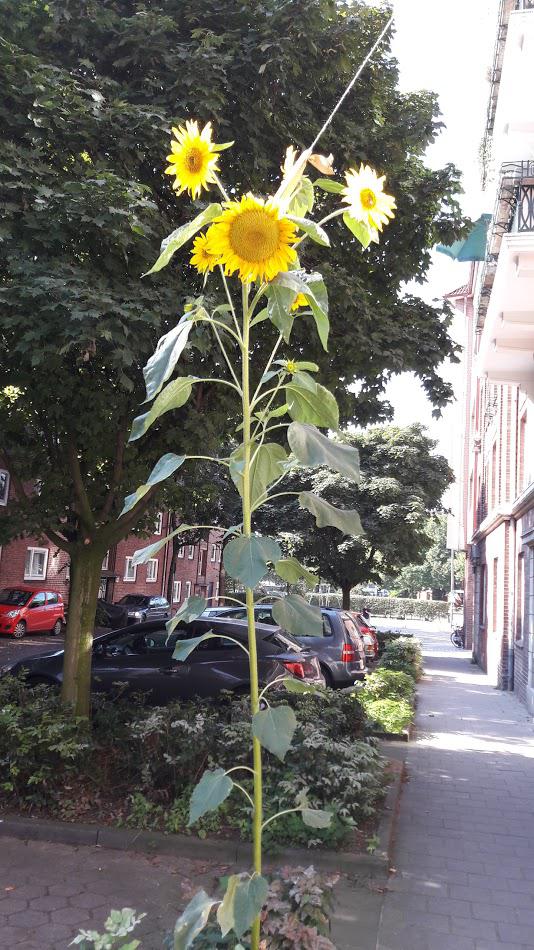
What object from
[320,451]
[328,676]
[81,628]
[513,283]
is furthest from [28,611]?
[320,451]

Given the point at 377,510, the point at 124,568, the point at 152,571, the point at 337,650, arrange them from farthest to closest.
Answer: the point at 152,571
the point at 124,568
the point at 377,510
the point at 337,650

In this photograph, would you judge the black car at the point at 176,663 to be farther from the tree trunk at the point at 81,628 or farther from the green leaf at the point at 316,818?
the green leaf at the point at 316,818

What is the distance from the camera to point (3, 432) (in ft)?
24.0

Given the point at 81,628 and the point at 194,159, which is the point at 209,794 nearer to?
the point at 194,159

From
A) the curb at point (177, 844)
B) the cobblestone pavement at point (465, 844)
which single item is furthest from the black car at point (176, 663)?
the curb at point (177, 844)

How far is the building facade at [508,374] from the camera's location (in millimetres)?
8344

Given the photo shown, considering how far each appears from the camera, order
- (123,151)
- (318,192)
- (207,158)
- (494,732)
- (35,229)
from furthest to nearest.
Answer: (494,732), (318,192), (123,151), (35,229), (207,158)

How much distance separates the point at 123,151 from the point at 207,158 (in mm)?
4350

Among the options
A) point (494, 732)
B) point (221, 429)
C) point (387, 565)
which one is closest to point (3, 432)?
point (221, 429)

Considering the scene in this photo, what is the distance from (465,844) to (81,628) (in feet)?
12.5

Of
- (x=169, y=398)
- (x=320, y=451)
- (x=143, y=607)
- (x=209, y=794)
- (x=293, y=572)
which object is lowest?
(x=209, y=794)

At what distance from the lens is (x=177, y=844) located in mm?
5398

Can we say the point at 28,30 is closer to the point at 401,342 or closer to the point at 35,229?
the point at 35,229

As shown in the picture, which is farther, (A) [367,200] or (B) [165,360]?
(A) [367,200]
